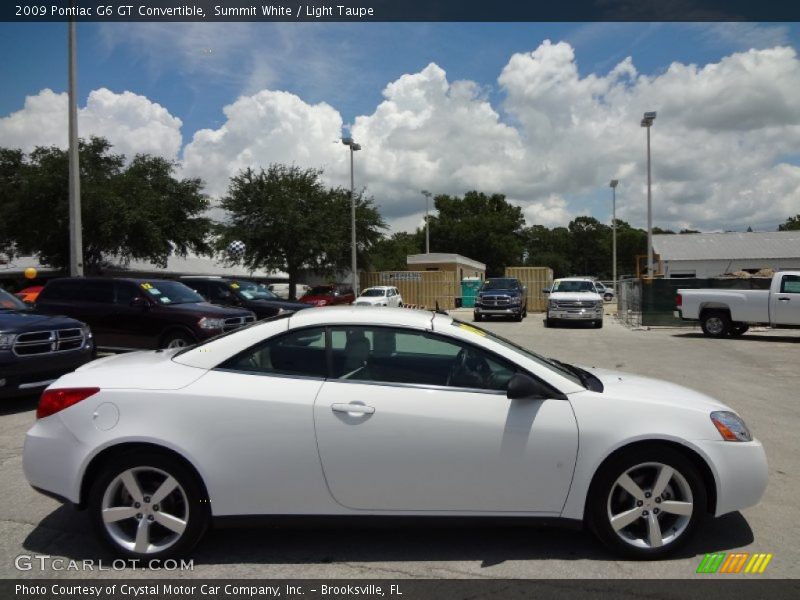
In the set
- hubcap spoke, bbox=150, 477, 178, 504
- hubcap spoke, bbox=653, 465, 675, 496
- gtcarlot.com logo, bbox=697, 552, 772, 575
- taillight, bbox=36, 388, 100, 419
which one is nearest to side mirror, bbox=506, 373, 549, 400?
hubcap spoke, bbox=653, 465, 675, 496

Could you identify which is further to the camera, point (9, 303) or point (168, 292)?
point (168, 292)

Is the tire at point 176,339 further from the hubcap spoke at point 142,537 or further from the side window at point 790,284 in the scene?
the side window at point 790,284

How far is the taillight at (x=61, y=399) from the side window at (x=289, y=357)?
80 centimetres

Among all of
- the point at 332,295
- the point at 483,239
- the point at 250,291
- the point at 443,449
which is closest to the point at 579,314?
the point at 250,291

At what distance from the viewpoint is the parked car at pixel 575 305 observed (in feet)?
73.1

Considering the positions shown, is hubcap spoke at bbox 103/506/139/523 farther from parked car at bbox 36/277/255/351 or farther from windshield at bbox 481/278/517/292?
windshield at bbox 481/278/517/292

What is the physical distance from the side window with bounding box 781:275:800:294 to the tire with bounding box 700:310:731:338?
163 centimetres

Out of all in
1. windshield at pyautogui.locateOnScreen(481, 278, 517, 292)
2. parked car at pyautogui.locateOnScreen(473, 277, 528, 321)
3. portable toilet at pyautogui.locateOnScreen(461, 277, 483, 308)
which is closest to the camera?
parked car at pyautogui.locateOnScreen(473, 277, 528, 321)

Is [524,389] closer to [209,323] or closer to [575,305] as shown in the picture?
[209,323]

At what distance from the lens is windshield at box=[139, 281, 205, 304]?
11.7 meters

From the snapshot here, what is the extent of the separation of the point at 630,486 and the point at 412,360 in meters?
1.48

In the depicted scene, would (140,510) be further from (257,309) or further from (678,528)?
(257,309)

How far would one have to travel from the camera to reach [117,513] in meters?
3.57
